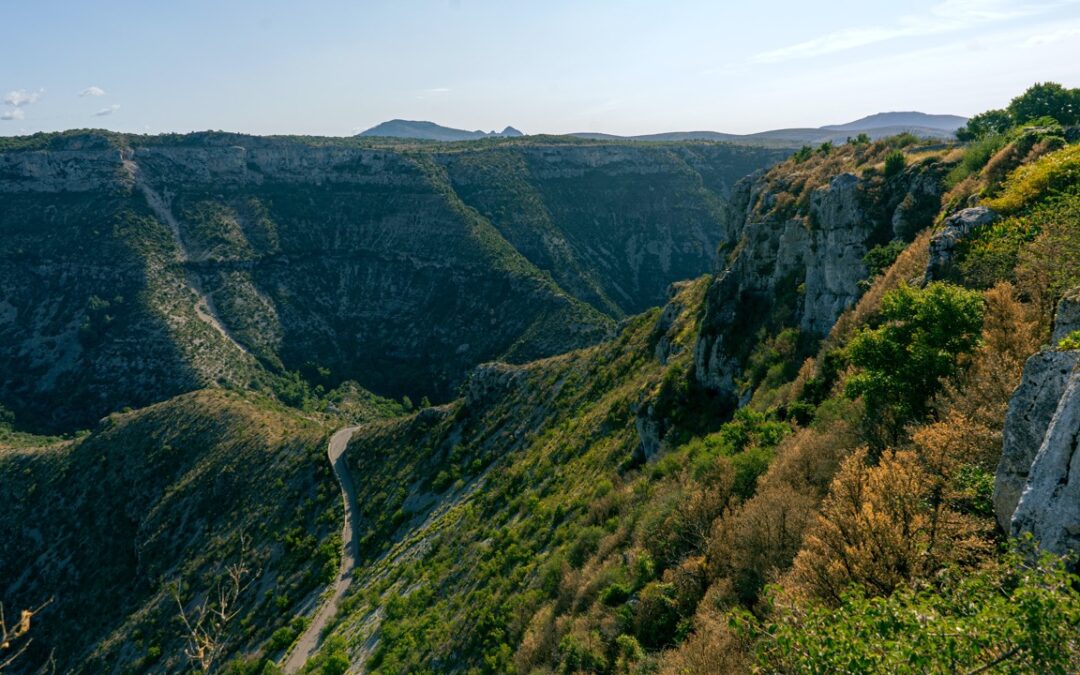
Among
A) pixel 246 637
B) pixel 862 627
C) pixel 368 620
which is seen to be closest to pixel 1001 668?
pixel 862 627

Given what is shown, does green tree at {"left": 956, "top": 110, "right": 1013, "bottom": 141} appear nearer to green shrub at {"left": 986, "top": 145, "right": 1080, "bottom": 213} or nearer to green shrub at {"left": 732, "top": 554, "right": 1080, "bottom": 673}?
green shrub at {"left": 986, "top": 145, "right": 1080, "bottom": 213}

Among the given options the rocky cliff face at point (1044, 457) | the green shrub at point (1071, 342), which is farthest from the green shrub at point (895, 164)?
the rocky cliff face at point (1044, 457)

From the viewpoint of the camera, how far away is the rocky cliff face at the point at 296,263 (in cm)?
11500

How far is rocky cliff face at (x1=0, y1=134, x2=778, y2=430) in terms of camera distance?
115 metres

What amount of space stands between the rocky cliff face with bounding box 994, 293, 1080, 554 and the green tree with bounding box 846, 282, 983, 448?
3.27 metres

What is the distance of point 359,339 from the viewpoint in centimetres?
13662

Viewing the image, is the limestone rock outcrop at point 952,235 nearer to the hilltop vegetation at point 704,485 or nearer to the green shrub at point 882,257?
the hilltop vegetation at point 704,485

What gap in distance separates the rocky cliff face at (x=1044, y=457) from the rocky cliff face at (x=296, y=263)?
105 metres

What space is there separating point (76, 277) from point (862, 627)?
541 ft

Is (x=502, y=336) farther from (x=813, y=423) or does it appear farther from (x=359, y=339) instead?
(x=813, y=423)

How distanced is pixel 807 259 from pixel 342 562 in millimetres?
40908

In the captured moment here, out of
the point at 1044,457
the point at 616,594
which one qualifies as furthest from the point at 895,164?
the point at 616,594

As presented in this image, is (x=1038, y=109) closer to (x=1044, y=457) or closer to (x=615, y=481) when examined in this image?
(x=615, y=481)

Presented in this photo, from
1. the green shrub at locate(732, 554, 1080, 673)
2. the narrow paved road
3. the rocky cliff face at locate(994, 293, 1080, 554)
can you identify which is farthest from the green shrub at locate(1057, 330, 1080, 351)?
the narrow paved road
